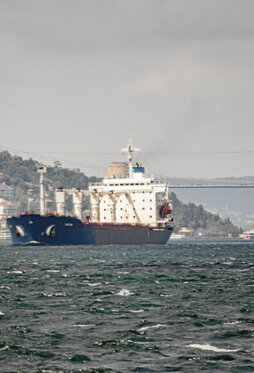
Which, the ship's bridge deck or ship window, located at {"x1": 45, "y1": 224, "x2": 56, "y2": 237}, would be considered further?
the ship's bridge deck

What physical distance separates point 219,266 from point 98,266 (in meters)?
10.8

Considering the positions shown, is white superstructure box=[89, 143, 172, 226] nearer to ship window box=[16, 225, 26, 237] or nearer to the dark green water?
ship window box=[16, 225, 26, 237]

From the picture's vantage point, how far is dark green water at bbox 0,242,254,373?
33625 millimetres

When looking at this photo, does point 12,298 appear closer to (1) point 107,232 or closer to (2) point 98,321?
(2) point 98,321

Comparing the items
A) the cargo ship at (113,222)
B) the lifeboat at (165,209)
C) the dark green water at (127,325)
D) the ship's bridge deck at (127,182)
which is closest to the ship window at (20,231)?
the cargo ship at (113,222)

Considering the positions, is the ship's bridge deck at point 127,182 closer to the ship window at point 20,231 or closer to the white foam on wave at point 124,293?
the ship window at point 20,231

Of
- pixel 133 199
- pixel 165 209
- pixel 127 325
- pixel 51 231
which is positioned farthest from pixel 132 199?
pixel 127 325

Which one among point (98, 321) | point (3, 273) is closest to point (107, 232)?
point (3, 273)

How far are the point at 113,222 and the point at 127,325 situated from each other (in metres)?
154

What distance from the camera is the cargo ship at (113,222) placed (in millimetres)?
173000

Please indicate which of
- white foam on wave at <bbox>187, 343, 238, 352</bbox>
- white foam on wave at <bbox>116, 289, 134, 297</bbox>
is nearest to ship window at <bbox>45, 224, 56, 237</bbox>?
white foam on wave at <bbox>116, 289, 134, 297</bbox>

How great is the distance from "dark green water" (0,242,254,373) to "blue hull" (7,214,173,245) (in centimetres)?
10210

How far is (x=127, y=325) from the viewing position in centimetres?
4191

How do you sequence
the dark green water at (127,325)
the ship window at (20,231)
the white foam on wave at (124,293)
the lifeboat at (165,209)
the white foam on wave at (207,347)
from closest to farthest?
the dark green water at (127,325), the white foam on wave at (207,347), the white foam on wave at (124,293), the ship window at (20,231), the lifeboat at (165,209)
